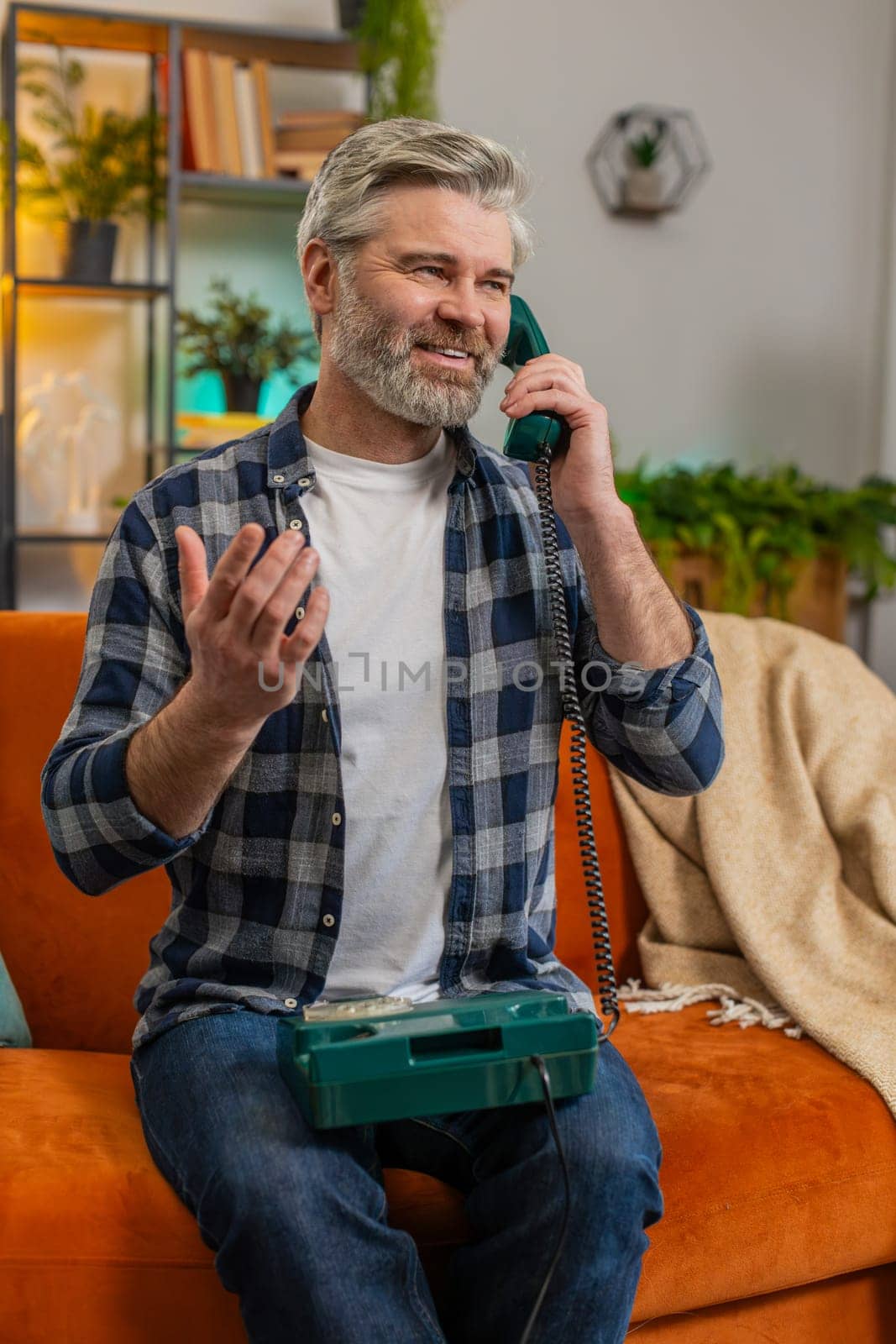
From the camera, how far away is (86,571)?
3732 millimetres

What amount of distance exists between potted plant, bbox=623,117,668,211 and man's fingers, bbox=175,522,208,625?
9.95 feet

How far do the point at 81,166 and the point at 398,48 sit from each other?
860mm

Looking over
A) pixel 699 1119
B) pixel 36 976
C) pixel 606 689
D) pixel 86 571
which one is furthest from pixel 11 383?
pixel 699 1119

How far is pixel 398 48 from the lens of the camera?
3.43 meters

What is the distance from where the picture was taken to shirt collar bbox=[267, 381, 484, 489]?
156 centimetres

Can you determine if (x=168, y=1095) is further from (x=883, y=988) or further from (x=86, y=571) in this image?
(x=86, y=571)

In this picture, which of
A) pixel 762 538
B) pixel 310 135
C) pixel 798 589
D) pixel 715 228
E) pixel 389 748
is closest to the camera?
pixel 389 748

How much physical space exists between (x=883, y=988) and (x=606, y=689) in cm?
65

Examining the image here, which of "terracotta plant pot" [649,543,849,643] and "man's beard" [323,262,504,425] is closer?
"man's beard" [323,262,504,425]

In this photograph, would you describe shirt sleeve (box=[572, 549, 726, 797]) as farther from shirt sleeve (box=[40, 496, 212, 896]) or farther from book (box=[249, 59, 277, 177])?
book (box=[249, 59, 277, 177])

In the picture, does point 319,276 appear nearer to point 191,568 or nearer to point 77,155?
point 191,568

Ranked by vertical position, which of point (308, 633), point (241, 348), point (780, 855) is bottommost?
point (780, 855)

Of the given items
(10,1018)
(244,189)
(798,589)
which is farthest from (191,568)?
(798,589)

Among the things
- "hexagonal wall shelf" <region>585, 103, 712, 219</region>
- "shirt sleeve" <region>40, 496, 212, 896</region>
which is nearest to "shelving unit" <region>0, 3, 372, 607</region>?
"hexagonal wall shelf" <region>585, 103, 712, 219</region>
